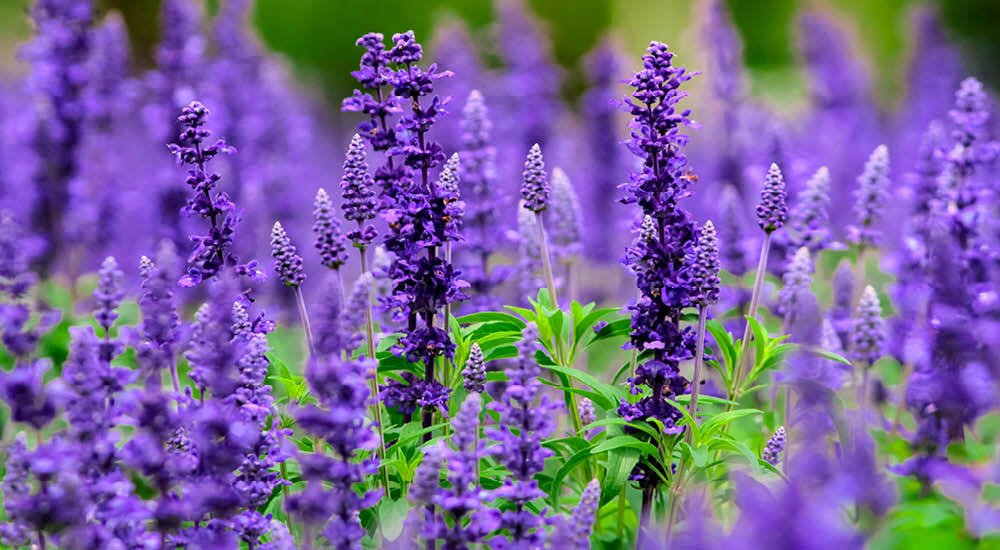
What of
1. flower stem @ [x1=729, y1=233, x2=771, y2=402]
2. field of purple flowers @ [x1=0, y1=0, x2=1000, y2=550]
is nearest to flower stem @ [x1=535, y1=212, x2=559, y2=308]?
field of purple flowers @ [x1=0, y1=0, x2=1000, y2=550]

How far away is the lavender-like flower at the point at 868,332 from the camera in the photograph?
4.20m

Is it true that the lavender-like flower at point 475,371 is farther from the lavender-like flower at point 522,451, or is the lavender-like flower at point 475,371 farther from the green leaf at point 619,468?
the green leaf at point 619,468

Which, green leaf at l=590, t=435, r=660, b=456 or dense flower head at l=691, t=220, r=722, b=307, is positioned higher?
dense flower head at l=691, t=220, r=722, b=307

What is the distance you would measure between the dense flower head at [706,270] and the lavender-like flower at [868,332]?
75cm

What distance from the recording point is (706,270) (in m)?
3.79

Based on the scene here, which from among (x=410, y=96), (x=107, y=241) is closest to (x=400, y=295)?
(x=410, y=96)

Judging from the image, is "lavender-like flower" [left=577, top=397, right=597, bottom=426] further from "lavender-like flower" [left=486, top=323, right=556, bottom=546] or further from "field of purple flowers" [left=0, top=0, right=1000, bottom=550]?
"lavender-like flower" [left=486, top=323, right=556, bottom=546]

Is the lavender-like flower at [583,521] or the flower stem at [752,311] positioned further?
the flower stem at [752,311]

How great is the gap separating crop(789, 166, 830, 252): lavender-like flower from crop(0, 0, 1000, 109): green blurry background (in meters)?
15.6

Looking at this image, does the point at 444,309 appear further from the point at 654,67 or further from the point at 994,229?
the point at 994,229

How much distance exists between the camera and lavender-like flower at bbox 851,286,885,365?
13.8 feet

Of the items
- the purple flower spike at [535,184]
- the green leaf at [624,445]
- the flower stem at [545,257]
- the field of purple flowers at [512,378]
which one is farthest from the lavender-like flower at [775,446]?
the purple flower spike at [535,184]

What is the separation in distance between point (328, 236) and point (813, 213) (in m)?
2.55

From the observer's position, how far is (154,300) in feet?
11.5
